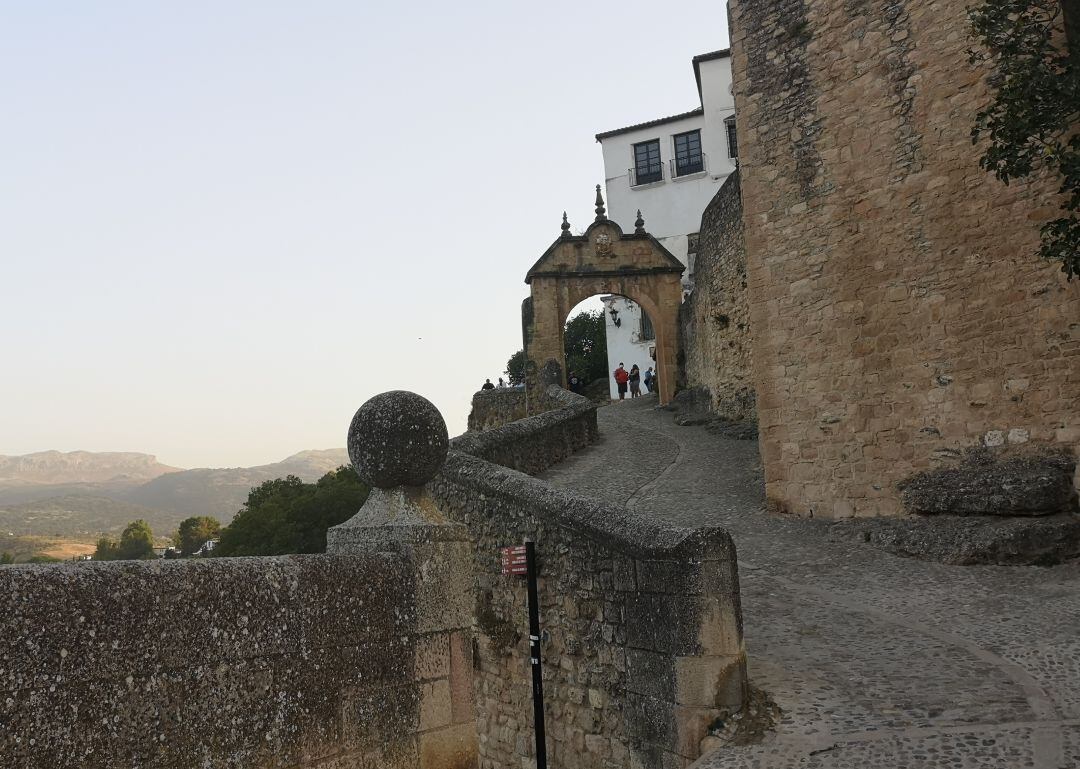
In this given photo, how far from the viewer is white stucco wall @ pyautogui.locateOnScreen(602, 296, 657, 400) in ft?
136

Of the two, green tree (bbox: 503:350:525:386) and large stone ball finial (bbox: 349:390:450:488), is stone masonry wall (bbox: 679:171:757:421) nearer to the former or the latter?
large stone ball finial (bbox: 349:390:450:488)

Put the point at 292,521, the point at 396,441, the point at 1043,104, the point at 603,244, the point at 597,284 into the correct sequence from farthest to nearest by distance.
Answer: the point at 292,521 < the point at 603,244 < the point at 597,284 < the point at 1043,104 < the point at 396,441

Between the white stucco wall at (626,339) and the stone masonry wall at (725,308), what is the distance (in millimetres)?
19133

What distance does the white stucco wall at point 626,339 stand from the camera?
41.4 m

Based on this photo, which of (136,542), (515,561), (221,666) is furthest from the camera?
(136,542)

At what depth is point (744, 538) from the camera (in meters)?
10.2

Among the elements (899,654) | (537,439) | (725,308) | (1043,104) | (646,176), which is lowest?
(899,654)

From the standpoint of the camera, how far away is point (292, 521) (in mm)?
41500

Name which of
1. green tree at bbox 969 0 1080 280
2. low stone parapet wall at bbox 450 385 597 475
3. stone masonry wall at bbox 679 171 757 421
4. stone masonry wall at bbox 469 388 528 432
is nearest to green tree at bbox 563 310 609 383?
stone masonry wall at bbox 469 388 528 432

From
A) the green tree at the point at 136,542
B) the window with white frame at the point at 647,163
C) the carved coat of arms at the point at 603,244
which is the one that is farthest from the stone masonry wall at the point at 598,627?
the green tree at the point at 136,542

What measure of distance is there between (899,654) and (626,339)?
120 ft

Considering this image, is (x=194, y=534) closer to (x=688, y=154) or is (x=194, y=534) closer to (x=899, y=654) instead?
(x=688, y=154)

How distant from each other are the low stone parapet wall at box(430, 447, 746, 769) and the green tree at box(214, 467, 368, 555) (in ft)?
109

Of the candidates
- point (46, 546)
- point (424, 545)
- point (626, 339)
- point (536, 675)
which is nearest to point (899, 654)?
point (536, 675)
